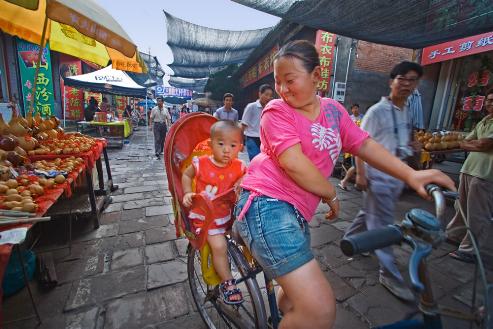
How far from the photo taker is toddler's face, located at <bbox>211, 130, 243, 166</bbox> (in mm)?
1829

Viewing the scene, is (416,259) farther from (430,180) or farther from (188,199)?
(188,199)

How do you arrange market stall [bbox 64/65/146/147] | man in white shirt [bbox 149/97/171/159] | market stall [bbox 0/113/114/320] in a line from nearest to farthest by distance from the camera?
market stall [bbox 0/113/114/320] < man in white shirt [bbox 149/97/171/159] < market stall [bbox 64/65/146/147]

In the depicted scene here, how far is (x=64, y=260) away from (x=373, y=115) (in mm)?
3811

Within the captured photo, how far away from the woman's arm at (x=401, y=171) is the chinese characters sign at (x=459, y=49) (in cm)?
861

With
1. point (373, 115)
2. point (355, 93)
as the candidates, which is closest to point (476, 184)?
point (373, 115)

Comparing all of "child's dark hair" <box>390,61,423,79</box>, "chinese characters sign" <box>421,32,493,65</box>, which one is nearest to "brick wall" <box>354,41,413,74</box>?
"chinese characters sign" <box>421,32,493,65</box>

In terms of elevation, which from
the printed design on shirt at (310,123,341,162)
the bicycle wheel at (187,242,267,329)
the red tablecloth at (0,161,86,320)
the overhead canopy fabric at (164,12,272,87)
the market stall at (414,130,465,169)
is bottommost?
the bicycle wheel at (187,242,267,329)

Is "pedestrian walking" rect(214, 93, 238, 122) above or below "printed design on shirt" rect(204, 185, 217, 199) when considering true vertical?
above

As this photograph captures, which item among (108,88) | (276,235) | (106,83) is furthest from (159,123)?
(276,235)

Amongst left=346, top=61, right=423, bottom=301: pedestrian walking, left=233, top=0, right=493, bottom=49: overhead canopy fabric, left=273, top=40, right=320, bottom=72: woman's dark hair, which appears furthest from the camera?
left=233, top=0, right=493, bottom=49: overhead canopy fabric

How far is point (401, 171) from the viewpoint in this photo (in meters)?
1.23

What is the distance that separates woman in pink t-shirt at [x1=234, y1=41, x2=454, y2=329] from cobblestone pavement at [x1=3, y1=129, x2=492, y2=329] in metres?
0.83

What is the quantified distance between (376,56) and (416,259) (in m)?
11.8

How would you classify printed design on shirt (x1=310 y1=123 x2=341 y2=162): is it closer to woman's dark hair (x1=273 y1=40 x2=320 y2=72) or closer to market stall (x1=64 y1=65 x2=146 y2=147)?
woman's dark hair (x1=273 y1=40 x2=320 y2=72)
